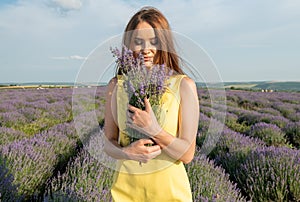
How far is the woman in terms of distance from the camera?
1.24 meters

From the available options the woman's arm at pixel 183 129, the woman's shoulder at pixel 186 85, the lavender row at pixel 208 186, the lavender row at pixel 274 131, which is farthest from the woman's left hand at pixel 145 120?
the lavender row at pixel 274 131

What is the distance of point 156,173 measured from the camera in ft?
4.42

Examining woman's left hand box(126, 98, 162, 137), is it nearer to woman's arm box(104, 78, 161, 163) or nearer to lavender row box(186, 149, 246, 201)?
woman's arm box(104, 78, 161, 163)

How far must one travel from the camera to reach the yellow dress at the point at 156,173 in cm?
130

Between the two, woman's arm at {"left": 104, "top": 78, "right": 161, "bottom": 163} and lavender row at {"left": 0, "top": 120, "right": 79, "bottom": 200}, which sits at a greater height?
woman's arm at {"left": 104, "top": 78, "right": 161, "bottom": 163}

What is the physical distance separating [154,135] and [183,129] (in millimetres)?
162

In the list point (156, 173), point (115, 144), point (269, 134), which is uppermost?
point (115, 144)

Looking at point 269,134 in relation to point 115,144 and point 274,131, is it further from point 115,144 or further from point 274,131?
point 115,144

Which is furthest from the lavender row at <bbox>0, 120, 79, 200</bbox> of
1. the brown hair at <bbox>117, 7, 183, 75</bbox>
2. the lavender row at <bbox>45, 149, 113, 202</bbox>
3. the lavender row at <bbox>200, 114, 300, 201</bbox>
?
the lavender row at <bbox>200, 114, 300, 201</bbox>

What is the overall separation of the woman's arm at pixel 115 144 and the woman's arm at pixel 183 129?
5 cm

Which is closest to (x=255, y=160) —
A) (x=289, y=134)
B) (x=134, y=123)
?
(x=134, y=123)

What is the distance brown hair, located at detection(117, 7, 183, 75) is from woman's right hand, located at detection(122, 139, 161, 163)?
370mm

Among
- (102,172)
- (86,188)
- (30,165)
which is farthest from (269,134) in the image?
(30,165)

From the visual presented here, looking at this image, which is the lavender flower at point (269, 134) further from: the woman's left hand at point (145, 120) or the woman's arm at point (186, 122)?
the woman's left hand at point (145, 120)
